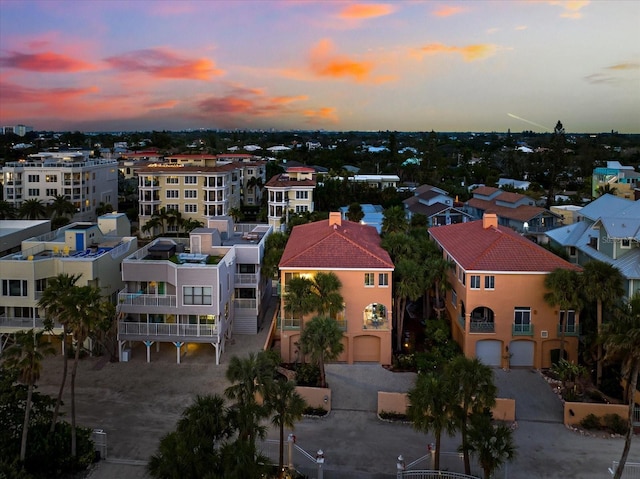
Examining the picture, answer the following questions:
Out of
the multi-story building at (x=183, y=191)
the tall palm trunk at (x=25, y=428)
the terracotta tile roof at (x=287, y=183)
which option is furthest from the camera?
the multi-story building at (x=183, y=191)

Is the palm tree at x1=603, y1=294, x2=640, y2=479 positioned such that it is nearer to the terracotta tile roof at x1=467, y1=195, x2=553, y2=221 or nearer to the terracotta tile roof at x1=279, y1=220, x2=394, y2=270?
the terracotta tile roof at x1=279, y1=220, x2=394, y2=270

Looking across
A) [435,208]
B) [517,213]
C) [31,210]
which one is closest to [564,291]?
[517,213]

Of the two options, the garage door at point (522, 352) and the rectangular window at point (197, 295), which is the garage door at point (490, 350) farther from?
the rectangular window at point (197, 295)

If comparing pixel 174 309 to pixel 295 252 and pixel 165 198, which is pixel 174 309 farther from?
pixel 165 198

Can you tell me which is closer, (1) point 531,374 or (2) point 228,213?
(1) point 531,374

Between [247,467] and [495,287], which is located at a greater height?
[495,287]

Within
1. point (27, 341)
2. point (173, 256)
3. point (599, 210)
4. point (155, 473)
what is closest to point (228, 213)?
point (173, 256)

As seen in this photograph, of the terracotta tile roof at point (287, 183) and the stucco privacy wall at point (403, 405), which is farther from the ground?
the terracotta tile roof at point (287, 183)

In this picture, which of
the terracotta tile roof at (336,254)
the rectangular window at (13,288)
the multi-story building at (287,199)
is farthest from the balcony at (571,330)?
the multi-story building at (287,199)
